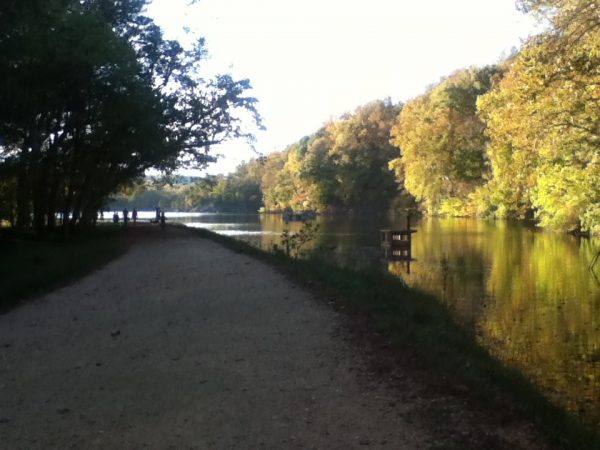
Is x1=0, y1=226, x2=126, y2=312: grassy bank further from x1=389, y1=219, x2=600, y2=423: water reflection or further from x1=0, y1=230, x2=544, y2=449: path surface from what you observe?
x1=389, y1=219, x2=600, y2=423: water reflection

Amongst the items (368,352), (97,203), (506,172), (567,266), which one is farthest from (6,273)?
(506,172)

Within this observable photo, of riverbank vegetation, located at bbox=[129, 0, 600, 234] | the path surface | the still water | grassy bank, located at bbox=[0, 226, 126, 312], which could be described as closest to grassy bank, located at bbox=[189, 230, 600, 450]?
the path surface

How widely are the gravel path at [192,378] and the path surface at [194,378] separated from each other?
0.02 m

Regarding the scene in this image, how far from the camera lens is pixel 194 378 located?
268 inches

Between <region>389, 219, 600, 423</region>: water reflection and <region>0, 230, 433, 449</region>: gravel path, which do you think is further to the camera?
<region>389, 219, 600, 423</region>: water reflection

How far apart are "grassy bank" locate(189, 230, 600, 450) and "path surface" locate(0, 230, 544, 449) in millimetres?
668

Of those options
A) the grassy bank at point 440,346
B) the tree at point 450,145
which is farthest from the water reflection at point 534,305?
the tree at point 450,145

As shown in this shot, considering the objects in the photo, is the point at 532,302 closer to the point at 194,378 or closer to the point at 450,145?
the point at 194,378

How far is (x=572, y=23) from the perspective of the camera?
17.0 m

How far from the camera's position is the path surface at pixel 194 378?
524 cm

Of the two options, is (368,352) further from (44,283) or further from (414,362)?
(44,283)

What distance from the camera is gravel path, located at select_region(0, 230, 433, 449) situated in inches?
207

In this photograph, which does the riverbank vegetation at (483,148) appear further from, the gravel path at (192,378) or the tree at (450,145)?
the gravel path at (192,378)

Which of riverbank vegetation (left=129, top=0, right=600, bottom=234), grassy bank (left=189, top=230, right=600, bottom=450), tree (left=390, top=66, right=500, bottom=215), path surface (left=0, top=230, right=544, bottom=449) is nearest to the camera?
path surface (left=0, top=230, right=544, bottom=449)
